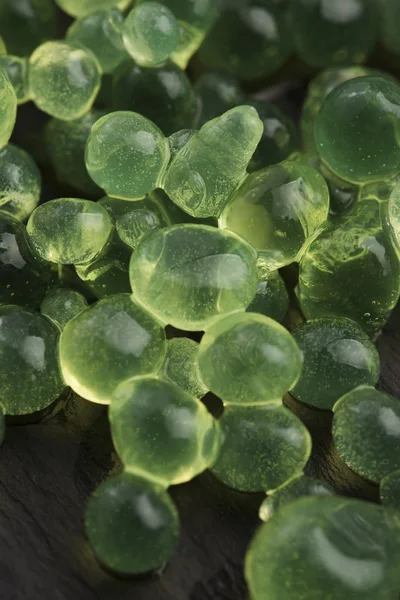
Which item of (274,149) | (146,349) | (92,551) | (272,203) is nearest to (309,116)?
(274,149)

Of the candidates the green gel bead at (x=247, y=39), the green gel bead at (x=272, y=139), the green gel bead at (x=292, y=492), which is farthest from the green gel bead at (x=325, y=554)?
the green gel bead at (x=247, y=39)

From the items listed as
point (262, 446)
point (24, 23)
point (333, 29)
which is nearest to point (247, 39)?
point (333, 29)

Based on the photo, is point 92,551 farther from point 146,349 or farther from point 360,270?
point 360,270

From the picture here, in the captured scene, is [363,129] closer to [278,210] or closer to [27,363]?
[278,210]

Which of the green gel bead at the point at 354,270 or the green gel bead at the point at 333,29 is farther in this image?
the green gel bead at the point at 333,29

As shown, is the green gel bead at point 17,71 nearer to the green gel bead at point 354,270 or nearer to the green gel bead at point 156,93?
the green gel bead at point 156,93
